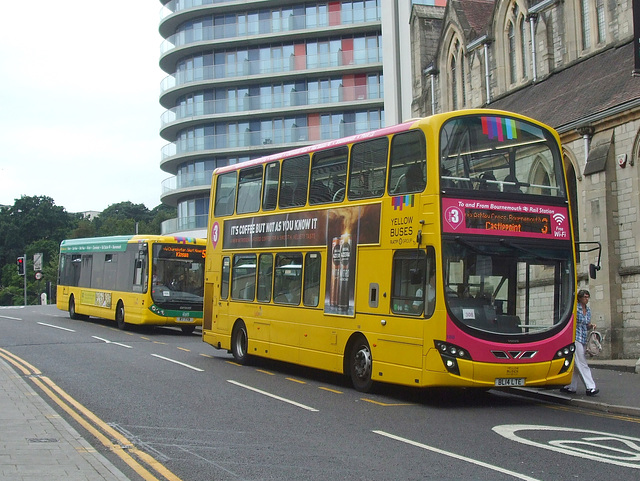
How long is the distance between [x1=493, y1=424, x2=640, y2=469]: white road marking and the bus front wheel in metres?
3.40

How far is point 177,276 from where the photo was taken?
27.2 m

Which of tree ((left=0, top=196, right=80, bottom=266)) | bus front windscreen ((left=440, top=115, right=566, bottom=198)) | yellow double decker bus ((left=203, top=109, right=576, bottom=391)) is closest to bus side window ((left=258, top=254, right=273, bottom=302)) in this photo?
yellow double decker bus ((left=203, top=109, right=576, bottom=391))

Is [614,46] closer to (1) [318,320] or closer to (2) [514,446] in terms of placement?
(1) [318,320]

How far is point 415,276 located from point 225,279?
743 cm

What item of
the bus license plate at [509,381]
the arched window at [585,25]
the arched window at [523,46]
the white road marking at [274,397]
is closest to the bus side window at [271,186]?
the white road marking at [274,397]

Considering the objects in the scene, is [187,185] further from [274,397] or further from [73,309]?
[274,397]

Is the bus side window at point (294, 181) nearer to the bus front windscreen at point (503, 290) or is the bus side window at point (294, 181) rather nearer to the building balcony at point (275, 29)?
the bus front windscreen at point (503, 290)

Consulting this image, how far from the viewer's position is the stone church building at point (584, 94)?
20281 millimetres

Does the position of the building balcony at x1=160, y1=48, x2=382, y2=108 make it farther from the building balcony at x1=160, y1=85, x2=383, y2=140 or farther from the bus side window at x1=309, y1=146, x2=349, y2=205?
the bus side window at x1=309, y1=146, x2=349, y2=205

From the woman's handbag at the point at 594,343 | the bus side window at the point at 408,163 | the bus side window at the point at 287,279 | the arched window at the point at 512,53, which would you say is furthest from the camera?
the arched window at the point at 512,53

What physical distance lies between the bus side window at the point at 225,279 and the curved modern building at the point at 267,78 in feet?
134

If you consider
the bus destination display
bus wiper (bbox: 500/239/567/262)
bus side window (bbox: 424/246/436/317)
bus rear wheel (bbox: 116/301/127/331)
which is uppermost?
the bus destination display

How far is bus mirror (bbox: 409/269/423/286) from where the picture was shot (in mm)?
12250

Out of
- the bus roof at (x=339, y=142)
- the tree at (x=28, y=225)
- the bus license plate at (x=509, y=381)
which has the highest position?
the tree at (x=28, y=225)
